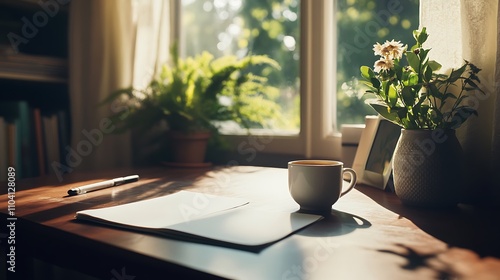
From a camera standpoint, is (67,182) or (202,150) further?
(202,150)

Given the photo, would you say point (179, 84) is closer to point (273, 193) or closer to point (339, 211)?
point (273, 193)

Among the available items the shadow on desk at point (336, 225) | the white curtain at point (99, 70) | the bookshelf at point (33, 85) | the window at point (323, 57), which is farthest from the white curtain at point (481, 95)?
the bookshelf at point (33, 85)

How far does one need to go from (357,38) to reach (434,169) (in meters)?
0.77

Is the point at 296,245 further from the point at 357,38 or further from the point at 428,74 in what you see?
the point at 357,38

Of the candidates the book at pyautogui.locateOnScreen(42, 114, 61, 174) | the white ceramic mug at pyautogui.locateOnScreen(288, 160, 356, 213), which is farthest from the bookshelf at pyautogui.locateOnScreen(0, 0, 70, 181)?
the white ceramic mug at pyautogui.locateOnScreen(288, 160, 356, 213)

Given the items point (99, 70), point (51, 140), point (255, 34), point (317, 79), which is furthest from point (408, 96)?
point (51, 140)

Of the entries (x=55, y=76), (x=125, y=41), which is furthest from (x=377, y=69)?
(x=55, y=76)

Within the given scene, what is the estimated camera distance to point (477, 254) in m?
0.51

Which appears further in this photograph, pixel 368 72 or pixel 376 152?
pixel 376 152

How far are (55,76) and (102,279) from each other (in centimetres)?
123

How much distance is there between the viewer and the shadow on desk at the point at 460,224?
0.55 m

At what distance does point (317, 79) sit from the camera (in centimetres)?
142

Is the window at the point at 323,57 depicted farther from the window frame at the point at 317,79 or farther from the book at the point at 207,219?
the book at the point at 207,219

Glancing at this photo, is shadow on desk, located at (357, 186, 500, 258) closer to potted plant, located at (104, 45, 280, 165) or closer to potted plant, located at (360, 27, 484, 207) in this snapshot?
potted plant, located at (360, 27, 484, 207)
